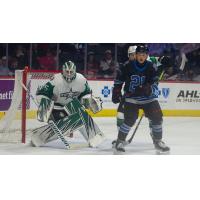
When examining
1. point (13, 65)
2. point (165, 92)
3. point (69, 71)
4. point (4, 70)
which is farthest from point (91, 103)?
point (13, 65)

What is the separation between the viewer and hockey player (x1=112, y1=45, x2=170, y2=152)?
185 inches

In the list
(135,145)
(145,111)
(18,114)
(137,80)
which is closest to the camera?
(137,80)

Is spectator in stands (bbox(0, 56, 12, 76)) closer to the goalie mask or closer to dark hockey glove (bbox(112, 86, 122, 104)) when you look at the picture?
the goalie mask

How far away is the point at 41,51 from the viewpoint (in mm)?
8859

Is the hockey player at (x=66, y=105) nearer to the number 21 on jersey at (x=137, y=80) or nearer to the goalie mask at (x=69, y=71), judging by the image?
the goalie mask at (x=69, y=71)

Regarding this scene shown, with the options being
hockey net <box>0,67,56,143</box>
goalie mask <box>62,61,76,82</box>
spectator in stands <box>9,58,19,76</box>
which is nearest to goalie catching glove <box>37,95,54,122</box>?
goalie mask <box>62,61,76,82</box>

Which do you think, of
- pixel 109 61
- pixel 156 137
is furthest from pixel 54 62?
pixel 156 137

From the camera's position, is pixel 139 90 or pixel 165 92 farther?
pixel 165 92

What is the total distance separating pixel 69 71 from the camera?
497 centimetres

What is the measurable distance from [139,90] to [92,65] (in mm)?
4250

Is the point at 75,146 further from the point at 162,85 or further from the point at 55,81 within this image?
the point at 162,85

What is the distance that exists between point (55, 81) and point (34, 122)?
2161mm

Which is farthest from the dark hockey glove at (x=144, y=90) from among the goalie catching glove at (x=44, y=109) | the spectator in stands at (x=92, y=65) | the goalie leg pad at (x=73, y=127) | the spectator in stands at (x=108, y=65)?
the spectator in stands at (x=108, y=65)

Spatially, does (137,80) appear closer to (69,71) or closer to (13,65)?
(69,71)
